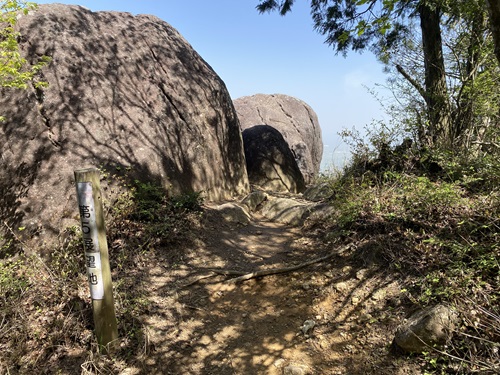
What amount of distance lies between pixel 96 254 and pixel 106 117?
3.98 meters

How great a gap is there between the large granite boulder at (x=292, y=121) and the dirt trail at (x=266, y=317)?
12226mm

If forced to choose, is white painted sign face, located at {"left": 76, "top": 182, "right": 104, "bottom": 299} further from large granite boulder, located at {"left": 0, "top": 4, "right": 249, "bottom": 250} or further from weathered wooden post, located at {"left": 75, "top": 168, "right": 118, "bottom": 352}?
large granite boulder, located at {"left": 0, "top": 4, "right": 249, "bottom": 250}

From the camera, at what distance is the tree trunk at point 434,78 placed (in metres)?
6.00

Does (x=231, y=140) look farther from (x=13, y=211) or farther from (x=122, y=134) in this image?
(x=13, y=211)

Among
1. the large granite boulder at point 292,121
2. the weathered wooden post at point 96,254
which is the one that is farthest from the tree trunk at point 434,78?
the large granite boulder at point 292,121

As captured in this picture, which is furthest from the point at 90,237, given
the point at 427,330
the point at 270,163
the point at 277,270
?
the point at 270,163

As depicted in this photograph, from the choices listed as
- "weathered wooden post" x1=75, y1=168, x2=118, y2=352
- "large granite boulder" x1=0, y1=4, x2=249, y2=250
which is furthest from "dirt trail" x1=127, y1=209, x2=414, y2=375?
"large granite boulder" x1=0, y1=4, x2=249, y2=250

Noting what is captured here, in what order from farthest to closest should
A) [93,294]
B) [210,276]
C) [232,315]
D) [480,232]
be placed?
1. [210,276]
2. [232,315]
3. [480,232]
4. [93,294]

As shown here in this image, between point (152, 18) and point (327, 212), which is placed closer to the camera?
point (327, 212)

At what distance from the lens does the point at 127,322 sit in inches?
141

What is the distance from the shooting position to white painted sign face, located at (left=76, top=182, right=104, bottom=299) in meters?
3.02

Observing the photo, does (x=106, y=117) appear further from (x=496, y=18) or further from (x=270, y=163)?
(x=270, y=163)

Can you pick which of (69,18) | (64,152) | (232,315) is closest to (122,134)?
(64,152)

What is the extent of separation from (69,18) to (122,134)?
3.01m
